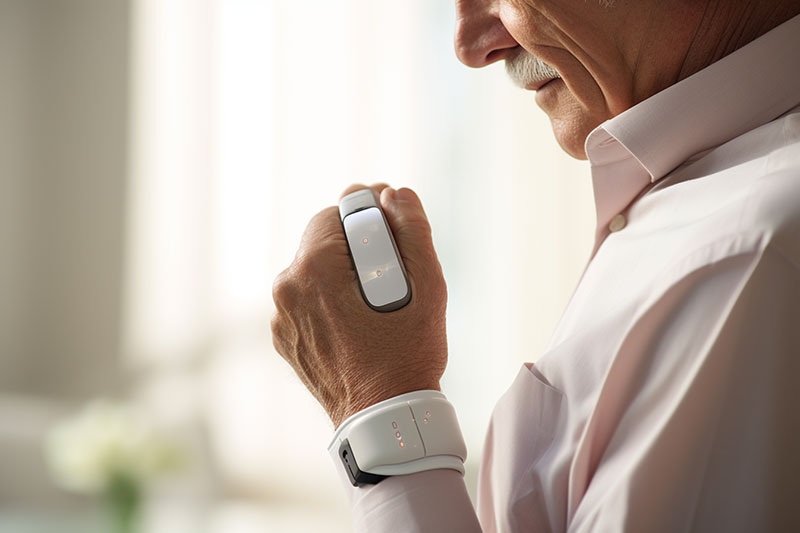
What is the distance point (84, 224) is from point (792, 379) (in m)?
3.15

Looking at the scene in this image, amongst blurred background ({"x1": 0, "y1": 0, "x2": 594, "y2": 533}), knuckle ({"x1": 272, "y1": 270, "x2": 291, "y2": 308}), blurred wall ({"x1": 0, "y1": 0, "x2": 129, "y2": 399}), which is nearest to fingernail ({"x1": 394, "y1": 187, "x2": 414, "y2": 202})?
knuckle ({"x1": 272, "y1": 270, "x2": 291, "y2": 308})

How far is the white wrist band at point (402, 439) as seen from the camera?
63 cm

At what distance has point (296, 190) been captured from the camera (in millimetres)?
2611

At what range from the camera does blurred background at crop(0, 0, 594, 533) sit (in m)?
2.31

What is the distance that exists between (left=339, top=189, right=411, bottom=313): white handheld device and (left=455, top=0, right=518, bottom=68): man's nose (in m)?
0.18

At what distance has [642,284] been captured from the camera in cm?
57

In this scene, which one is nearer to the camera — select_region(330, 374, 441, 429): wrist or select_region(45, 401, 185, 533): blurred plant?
select_region(330, 374, 441, 429): wrist

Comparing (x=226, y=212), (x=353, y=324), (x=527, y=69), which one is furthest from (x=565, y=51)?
(x=226, y=212)

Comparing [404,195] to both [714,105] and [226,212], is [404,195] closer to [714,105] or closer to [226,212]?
[714,105]

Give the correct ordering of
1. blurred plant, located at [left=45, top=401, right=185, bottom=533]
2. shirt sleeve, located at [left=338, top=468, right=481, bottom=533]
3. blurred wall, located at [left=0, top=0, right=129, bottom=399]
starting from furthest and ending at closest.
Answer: blurred wall, located at [left=0, top=0, right=129, bottom=399]
blurred plant, located at [left=45, top=401, right=185, bottom=533]
shirt sleeve, located at [left=338, top=468, right=481, bottom=533]

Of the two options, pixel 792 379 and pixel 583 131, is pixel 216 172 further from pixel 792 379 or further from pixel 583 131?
pixel 792 379

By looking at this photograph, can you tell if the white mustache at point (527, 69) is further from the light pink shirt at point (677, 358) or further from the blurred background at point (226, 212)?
the blurred background at point (226, 212)

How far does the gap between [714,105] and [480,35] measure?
0.85ft

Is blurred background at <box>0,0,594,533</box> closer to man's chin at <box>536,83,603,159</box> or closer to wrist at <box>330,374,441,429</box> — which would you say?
man's chin at <box>536,83,603,159</box>
